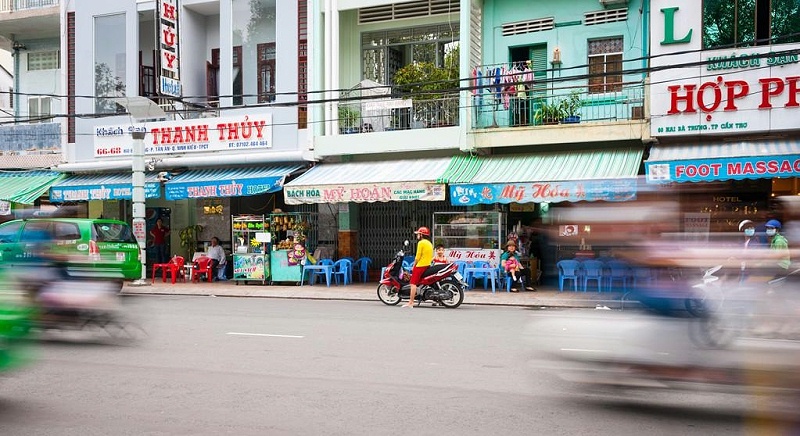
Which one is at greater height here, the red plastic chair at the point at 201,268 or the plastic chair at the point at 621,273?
the plastic chair at the point at 621,273

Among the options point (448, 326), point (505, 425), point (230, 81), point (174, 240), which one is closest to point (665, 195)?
point (505, 425)

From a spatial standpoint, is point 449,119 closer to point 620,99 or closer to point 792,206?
point 620,99

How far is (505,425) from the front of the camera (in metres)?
5.67

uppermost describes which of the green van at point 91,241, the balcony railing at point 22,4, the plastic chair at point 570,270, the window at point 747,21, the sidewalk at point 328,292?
the balcony railing at point 22,4

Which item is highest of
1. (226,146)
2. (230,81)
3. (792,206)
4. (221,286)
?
(230,81)

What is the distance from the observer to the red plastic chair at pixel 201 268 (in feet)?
70.4

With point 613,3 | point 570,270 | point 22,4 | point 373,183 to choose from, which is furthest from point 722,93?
point 22,4

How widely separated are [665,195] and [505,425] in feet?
8.70

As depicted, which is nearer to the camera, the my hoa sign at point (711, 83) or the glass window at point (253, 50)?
the my hoa sign at point (711, 83)

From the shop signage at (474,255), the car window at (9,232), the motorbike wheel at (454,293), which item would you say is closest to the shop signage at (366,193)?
the shop signage at (474,255)

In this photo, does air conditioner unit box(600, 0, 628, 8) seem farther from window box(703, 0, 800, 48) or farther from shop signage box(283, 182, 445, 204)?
shop signage box(283, 182, 445, 204)

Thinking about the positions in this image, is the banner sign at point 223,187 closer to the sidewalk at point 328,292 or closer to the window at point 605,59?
the sidewalk at point 328,292

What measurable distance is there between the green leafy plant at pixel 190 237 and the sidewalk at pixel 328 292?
7.71 ft

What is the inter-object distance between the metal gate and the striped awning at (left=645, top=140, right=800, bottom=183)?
245 inches
